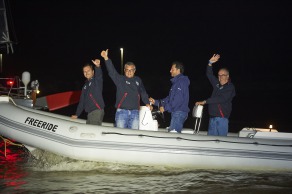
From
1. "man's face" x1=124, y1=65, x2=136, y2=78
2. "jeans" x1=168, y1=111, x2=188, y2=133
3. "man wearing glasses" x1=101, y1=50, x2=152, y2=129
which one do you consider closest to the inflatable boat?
"jeans" x1=168, y1=111, x2=188, y2=133

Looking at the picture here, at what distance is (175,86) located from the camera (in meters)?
6.91

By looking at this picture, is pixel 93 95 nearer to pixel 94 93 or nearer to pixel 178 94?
pixel 94 93

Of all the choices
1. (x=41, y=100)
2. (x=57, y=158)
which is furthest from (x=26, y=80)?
(x=57, y=158)

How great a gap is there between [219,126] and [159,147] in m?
1.11

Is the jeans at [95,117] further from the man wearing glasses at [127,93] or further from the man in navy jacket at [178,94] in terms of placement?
the man in navy jacket at [178,94]

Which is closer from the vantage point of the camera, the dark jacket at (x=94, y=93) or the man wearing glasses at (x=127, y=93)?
the man wearing glasses at (x=127, y=93)

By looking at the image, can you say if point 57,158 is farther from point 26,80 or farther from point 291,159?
point 291,159

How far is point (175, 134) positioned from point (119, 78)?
1.32 m

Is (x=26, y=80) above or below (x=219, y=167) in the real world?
above

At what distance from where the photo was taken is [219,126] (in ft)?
24.3

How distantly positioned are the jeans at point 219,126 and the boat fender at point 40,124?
2665 millimetres

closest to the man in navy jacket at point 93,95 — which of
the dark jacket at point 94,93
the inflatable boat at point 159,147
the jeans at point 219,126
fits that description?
the dark jacket at point 94,93

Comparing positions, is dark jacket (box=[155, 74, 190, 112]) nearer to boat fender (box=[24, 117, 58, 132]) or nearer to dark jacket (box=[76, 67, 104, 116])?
dark jacket (box=[76, 67, 104, 116])

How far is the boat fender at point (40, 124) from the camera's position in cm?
726
